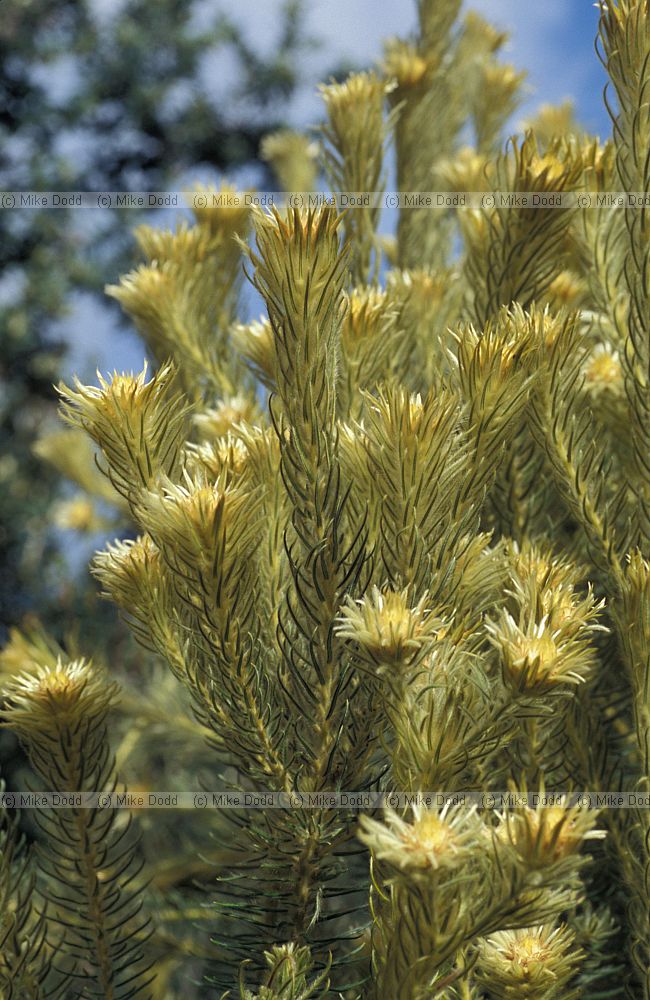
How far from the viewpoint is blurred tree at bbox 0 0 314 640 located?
260 cm

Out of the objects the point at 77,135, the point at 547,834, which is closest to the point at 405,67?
the point at 547,834

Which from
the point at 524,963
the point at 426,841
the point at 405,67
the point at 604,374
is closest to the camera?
the point at 426,841

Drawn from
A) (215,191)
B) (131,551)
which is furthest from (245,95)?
(131,551)

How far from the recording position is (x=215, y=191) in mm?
1093

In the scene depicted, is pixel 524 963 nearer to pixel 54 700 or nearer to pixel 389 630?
pixel 389 630

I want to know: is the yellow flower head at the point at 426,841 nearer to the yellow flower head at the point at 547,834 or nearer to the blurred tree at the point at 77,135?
the yellow flower head at the point at 547,834

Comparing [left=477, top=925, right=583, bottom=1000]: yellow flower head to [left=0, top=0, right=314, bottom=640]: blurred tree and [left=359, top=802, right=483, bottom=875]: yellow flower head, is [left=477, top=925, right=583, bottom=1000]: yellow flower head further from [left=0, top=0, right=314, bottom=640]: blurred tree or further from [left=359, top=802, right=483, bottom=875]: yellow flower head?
[left=0, top=0, right=314, bottom=640]: blurred tree

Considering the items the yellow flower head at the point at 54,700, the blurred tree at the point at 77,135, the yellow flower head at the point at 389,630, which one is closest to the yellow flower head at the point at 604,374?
the yellow flower head at the point at 389,630

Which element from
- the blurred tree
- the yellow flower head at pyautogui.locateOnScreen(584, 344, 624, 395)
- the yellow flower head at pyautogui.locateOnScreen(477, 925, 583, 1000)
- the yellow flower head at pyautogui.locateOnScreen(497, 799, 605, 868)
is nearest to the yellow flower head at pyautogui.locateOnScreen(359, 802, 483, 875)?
the yellow flower head at pyautogui.locateOnScreen(497, 799, 605, 868)

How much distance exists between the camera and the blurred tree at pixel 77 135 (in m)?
2.60

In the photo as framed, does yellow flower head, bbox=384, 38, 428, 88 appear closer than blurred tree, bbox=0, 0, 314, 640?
Yes

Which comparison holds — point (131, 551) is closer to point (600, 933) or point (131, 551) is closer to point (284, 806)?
point (284, 806)

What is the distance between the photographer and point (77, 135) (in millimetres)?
2953

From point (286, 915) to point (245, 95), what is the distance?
2970 mm
